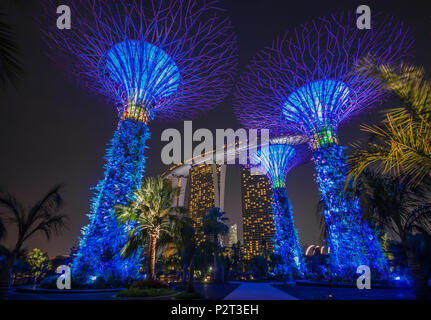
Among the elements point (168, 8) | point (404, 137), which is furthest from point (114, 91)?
point (404, 137)

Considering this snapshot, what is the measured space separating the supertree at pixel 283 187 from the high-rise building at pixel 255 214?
83.4 metres

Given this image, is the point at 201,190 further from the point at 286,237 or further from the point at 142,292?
the point at 142,292

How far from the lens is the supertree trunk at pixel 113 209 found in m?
13.9

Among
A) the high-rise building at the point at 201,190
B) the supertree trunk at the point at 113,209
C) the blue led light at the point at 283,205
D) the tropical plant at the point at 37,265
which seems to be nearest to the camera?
the supertree trunk at the point at 113,209

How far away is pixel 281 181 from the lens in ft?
100

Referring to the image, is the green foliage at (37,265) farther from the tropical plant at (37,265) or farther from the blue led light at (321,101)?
the blue led light at (321,101)

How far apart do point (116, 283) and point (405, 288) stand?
1770cm

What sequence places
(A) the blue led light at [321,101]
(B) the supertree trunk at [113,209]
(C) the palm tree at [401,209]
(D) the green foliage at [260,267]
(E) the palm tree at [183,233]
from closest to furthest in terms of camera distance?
(C) the palm tree at [401,209], (E) the palm tree at [183,233], (B) the supertree trunk at [113,209], (A) the blue led light at [321,101], (D) the green foliage at [260,267]

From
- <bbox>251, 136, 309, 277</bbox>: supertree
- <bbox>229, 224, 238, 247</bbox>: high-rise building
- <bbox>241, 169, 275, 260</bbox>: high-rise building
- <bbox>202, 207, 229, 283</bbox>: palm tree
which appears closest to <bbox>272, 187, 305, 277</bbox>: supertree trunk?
<bbox>251, 136, 309, 277</bbox>: supertree

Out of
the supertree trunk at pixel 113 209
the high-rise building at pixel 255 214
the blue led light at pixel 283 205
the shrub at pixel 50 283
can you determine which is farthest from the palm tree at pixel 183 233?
the high-rise building at pixel 255 214

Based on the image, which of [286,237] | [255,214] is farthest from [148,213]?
[255,214]

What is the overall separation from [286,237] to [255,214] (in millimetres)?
92576

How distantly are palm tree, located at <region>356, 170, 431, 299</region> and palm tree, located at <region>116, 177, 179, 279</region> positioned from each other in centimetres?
1008
